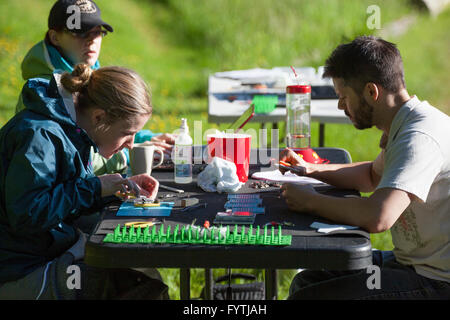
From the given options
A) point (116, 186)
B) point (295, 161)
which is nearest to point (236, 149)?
point (295, 161)

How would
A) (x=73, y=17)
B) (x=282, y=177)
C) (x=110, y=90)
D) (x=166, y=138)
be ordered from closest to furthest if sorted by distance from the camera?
A: (x=110, y=90) → (x=282, y=177) → (x=166, y=138) → (x=73, y=17)

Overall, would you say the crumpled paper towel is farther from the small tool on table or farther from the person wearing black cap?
the person wearing black cap

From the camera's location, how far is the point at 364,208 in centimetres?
189

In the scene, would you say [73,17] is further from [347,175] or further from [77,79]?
[347,175]

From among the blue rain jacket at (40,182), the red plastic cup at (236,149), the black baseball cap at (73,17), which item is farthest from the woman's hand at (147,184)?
the black baseball cap at (73,17)

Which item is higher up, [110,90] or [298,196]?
[110,90]

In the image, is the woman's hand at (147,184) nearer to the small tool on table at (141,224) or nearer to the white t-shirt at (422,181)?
the small tool on table at (141,224)

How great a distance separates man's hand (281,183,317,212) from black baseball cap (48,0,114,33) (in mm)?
1656

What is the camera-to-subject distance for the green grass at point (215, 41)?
8.73 metres

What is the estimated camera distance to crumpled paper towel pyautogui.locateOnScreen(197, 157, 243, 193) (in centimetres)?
231

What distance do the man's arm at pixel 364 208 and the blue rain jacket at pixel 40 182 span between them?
694 mm

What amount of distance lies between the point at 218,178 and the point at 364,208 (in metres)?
0.63

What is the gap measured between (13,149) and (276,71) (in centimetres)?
307

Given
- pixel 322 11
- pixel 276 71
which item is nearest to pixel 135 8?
pixel 322 11
